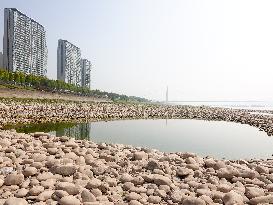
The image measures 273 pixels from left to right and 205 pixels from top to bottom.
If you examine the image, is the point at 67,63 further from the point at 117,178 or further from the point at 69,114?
the point at 117,178

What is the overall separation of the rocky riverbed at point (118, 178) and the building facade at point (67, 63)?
16290cm

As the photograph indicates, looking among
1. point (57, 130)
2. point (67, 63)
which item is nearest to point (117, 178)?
point (57, 130)

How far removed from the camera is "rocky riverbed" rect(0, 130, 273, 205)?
275 inches

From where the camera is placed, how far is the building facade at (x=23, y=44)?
→ 13389 cm

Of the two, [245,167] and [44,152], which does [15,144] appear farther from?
[245,167]

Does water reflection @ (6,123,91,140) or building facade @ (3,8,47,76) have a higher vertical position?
building facade @ (3,8,47,76)

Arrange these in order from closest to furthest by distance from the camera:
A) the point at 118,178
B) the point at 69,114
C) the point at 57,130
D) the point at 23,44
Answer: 1. the point at 118,178
2. the point at 57,130
3. the point at 69,114
4. the point at 23,44

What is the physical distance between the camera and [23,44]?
142 meters

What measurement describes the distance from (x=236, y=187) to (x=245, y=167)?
5.34 feet

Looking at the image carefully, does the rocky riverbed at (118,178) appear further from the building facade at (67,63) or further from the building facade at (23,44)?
the building facade at (67,63)

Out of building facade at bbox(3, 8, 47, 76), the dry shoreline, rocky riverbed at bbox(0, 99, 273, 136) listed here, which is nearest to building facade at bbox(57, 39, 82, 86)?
building facade at bbox(3, 8, 47, 76)

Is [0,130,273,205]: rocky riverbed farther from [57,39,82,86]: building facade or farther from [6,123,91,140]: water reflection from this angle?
[57,39,82,86]: building facade

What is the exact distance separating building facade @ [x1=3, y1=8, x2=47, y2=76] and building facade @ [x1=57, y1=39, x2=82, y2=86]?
1117 cm

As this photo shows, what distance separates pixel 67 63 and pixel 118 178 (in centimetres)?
16811
